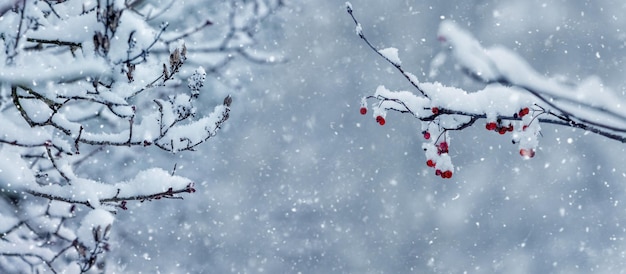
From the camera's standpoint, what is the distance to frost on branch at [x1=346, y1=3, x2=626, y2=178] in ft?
7.20

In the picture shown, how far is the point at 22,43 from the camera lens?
298 cm

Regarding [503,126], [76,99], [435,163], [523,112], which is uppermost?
[76,99]

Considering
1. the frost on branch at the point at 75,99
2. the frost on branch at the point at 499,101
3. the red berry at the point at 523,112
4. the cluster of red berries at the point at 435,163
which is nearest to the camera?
the frost on branch at the point at 499,101

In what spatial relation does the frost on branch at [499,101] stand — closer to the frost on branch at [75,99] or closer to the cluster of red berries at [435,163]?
the cluster of red berries at [435,163]

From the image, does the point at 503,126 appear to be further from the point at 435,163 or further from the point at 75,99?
the point at 75,99

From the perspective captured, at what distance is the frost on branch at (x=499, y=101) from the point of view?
220 centimetres

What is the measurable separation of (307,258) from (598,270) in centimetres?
1050

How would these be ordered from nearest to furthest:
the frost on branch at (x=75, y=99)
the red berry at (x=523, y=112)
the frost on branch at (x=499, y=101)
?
the frost on branch at (x=499, y=101)
the red berry at (x=523, y=112)
the frost on branch at (x=75, y=99)

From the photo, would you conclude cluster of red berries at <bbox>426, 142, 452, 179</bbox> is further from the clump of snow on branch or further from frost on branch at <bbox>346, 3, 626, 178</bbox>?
the clump of snow on branch

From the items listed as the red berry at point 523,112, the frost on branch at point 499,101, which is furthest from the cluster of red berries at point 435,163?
the red berry at point 523,112

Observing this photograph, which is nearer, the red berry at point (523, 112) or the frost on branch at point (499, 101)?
the frost on branch at point (499, 101)

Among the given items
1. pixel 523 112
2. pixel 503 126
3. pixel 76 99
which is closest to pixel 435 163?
pixel 503 126

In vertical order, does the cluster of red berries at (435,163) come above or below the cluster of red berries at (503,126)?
above

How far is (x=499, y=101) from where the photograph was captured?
2.75m
